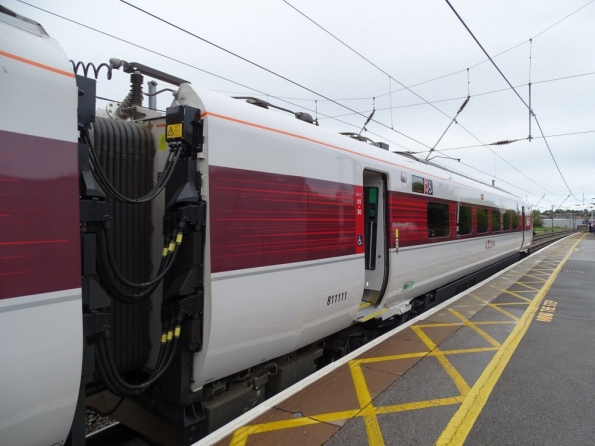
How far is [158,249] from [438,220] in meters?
5.65

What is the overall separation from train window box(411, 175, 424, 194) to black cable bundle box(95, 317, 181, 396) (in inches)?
185

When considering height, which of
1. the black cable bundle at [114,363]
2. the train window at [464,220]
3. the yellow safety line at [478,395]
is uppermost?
the train window at [464,220]

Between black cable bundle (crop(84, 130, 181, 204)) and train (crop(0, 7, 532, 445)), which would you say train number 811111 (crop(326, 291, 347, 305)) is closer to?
train (crop(0, 7, 532, 445))

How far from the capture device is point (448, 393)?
3816mm

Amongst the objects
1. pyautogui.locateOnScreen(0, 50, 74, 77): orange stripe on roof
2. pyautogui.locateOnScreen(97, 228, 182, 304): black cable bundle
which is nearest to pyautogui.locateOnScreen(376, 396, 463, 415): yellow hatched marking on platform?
pyautogui.locateOnScreen(97, 228, 182, 304): black cable bundle

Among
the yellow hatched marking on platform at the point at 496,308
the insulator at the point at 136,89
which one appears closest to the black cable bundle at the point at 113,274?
the insulator at the point at 136,89

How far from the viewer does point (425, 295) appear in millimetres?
7918

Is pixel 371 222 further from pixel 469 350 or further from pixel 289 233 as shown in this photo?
pixel 289 233

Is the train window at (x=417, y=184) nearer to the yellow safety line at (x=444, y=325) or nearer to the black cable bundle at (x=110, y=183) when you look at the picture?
the yellow safety line at (x=444, y=325)

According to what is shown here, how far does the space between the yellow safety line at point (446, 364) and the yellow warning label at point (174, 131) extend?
339 cm

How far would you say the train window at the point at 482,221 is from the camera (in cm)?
1003

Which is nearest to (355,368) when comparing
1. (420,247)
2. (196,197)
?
(196,197)

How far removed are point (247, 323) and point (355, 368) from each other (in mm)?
1608

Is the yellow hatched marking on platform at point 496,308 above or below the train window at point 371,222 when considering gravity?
below
